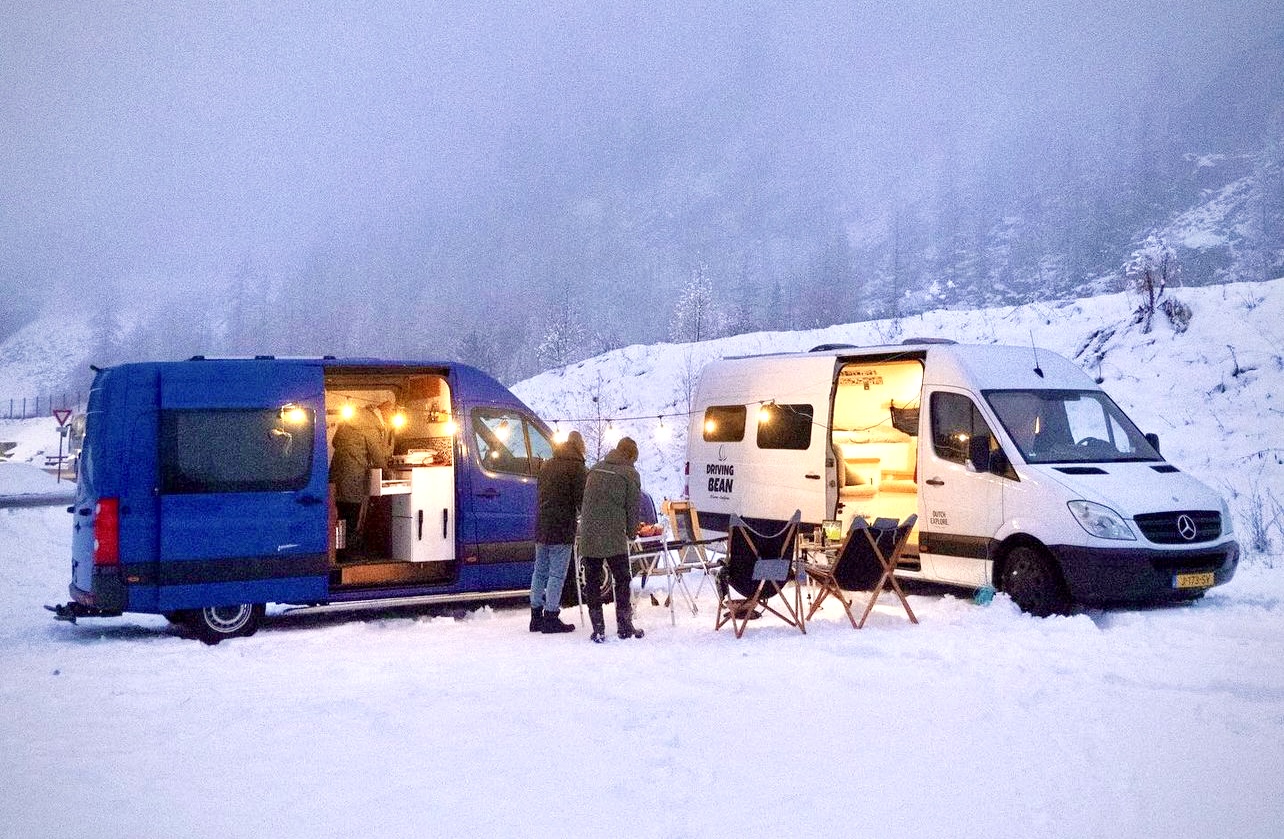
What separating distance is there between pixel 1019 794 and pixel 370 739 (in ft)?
10.7

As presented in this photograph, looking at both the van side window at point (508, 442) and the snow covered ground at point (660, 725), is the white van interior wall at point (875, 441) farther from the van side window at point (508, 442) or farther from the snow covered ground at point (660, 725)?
the van side window at point (508, 442)

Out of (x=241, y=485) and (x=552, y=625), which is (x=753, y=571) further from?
(x=241, y=485)

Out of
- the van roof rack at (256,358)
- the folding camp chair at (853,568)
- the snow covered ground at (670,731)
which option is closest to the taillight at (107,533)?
the snow covered ground at (670,731)

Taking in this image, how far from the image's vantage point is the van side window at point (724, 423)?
41.4 feet

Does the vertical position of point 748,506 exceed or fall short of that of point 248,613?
it exceeds it

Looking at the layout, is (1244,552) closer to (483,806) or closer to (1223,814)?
(1223,814)

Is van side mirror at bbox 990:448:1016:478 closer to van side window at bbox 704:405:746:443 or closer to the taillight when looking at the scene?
van side window at bbox 704:405:746:443

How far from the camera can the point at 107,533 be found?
8.61 metres

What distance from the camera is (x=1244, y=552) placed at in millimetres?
12430

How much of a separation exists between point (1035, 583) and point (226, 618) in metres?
7.00

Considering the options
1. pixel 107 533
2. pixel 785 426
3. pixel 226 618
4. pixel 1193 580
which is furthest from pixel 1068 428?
pixel 107 533

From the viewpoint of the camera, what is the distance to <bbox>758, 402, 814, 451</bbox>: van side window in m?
11.7

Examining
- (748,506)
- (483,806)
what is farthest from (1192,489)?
(483,806)

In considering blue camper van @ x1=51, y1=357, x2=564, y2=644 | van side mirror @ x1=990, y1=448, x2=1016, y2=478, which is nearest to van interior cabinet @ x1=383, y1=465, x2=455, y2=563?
blue camper van @ x1=51, y1=357, x2=564, y2=644
